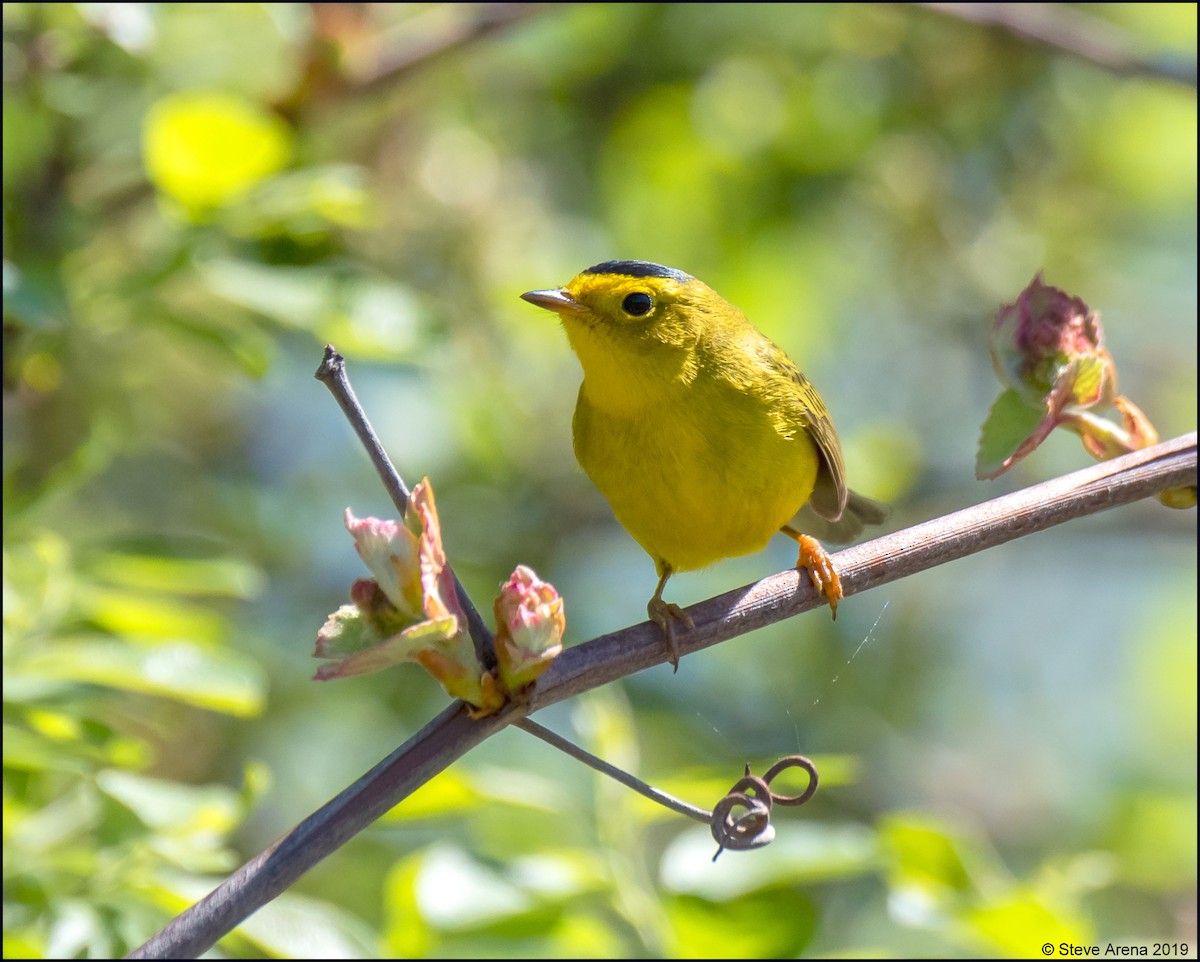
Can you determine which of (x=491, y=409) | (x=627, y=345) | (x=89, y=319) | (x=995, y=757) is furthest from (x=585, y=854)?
(x=995, y=757)

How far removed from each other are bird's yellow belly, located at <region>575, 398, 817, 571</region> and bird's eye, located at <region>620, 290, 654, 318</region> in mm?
276

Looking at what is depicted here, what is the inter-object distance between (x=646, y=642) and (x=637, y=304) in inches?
66.1

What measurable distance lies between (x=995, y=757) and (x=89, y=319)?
172 inches

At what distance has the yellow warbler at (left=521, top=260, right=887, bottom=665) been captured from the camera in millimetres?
3004

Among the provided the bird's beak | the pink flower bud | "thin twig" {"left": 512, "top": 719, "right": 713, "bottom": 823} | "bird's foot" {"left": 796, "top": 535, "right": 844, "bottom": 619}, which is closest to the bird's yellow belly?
"bird's foot" {"left": 796, "top": 535, "right": 844, "bottom": 619}

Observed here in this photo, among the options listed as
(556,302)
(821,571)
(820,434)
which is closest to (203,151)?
(556,302)

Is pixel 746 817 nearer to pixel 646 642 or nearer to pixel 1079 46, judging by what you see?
pixel 646 642

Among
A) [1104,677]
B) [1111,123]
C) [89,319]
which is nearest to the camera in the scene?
[89,319]

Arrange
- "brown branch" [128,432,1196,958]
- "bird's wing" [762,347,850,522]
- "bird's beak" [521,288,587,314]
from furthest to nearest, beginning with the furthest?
"bird's wing" [762,347,850,522] < "bird's beak" [521,288,587,314] < "brown branch" [128,432,1196,958]

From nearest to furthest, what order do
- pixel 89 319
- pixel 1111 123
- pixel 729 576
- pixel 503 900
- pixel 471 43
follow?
→ pixel 503 900 < pixel 89 319 < pixel 471 43 < pixel 729 576 < pixel 1111 123

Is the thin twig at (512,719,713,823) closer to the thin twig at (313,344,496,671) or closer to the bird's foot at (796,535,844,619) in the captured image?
the thin twig at (313,344,496,671)

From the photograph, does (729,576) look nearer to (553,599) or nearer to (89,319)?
(89,319)

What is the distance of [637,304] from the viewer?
10.6 ft

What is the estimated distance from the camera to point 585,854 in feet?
8.48
